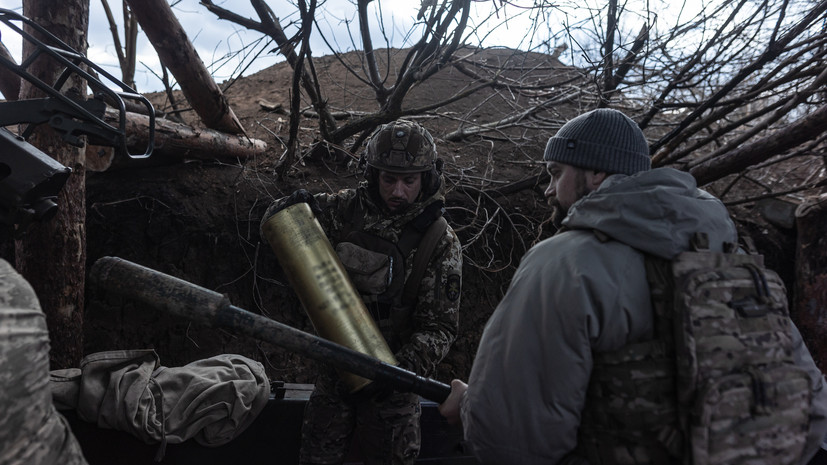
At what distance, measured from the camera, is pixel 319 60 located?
960cm

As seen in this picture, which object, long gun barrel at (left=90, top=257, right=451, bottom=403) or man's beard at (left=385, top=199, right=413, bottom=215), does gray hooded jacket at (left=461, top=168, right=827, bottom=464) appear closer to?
long gun barrel at (left=90, top=257, right=451, bottom=403)

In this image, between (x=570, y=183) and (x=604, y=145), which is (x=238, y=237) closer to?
(x=570, y=183)

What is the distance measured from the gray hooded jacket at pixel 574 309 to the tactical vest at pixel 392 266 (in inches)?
47.5

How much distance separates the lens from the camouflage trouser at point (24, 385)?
124 centimetres

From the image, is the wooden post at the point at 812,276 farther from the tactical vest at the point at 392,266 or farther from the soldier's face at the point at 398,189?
the soldier's face at the point at 398,189

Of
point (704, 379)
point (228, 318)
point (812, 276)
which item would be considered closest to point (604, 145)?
point (704, 379)

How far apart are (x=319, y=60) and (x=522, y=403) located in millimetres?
9136

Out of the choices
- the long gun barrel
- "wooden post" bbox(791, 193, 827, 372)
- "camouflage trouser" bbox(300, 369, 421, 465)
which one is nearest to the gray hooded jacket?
the long gun barrel

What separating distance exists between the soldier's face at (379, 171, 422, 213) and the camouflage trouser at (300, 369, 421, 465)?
0.95 metres

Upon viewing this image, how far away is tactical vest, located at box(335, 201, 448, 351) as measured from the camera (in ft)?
9.02

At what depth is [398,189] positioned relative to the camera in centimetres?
279

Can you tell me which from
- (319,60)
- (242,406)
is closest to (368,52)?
(242,406)

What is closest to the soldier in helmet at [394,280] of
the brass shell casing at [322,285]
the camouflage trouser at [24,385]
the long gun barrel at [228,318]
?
the brass shell casing at [322,285]

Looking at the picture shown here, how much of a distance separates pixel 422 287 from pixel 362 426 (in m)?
0.79
